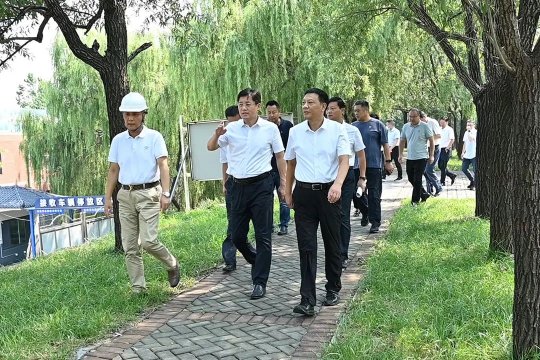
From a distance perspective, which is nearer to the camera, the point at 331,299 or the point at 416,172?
the point at 331,299

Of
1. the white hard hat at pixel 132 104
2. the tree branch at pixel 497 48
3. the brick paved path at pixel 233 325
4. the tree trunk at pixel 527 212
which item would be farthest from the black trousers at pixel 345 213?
the tree branch at pixel 497 48

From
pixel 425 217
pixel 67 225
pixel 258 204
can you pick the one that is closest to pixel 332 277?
pixel 258 204

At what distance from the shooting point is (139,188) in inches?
210

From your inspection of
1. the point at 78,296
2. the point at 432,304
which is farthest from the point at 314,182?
the point at 78,296

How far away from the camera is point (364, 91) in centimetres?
1723

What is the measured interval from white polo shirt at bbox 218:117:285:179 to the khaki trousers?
821 millimetres

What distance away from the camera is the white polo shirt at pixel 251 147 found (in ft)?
17.7

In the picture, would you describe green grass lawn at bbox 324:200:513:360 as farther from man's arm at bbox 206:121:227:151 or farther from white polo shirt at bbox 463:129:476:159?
white polo shirt at bbox 463:129:476:159

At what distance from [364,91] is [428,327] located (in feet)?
45.4

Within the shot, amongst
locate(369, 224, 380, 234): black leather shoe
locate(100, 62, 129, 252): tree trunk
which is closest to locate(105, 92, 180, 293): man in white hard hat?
locate(100, 62, 129, 252): tree trunk

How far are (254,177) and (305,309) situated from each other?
1.40m

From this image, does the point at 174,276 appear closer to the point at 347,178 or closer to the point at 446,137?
the point at 347,178

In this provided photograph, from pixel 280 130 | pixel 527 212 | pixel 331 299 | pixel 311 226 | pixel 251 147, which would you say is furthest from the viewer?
pixel 280 130

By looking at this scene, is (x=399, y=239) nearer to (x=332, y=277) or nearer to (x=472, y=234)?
(x=472, y=234)
